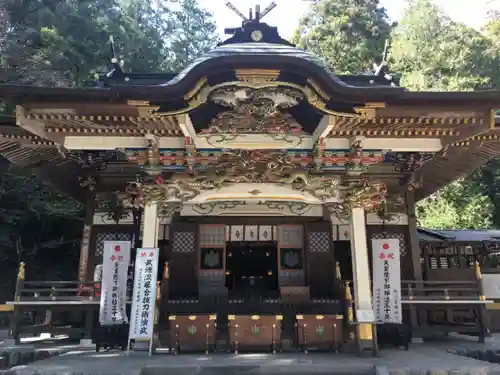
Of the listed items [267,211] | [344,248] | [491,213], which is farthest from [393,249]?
[491,213]

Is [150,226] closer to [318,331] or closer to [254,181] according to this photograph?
[254,181]

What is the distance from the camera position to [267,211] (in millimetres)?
10844

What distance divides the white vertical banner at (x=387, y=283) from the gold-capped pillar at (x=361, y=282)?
0.57 m

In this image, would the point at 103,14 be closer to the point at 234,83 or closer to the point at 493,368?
the point at 234,83

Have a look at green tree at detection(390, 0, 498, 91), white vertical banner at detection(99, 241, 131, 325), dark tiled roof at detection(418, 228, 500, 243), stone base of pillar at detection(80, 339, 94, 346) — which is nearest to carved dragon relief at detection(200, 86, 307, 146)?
white vertical banner at detection(99, 241, 131, 325)

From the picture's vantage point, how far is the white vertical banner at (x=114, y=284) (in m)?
8.52

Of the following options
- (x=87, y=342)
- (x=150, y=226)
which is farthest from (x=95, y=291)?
(x=150, y=226)

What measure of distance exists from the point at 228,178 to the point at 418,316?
19.7 ft

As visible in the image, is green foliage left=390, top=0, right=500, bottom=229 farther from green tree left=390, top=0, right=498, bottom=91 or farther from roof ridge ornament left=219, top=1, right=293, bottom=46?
roof ridge ornament left=219, top=1, right=293, bottom=46

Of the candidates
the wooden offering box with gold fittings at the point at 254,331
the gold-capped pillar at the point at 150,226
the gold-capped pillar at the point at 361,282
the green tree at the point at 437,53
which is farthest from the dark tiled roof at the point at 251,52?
the green tree at the point at 437,53

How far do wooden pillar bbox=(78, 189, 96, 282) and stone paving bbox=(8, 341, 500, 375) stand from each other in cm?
295

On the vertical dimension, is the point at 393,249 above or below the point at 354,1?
below

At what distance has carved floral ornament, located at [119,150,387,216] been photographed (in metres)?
8.12

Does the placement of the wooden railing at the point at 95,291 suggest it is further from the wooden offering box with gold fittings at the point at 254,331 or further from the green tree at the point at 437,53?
the green tree at the point at 437,53
